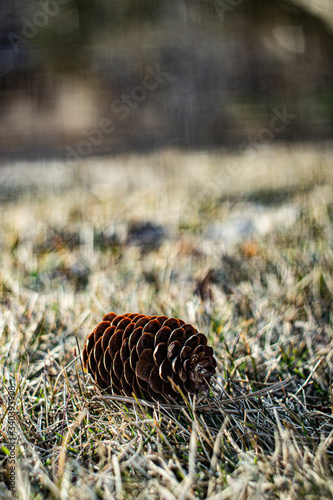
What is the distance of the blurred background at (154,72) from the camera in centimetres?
513

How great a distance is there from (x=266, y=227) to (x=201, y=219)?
12.9 inches

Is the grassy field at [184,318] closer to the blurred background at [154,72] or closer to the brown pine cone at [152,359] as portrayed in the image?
the brown pine cone at [152,359]

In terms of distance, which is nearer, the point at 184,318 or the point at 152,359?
the point at 152,359

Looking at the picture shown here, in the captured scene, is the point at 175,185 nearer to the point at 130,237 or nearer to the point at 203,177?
the point at 203,177

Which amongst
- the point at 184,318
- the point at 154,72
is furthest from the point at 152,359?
the point at 154,72

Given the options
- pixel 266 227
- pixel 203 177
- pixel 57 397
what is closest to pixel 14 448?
pixel 57 397

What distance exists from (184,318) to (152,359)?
0.37 metres

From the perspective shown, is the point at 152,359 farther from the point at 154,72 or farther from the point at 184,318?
the point at 154,72

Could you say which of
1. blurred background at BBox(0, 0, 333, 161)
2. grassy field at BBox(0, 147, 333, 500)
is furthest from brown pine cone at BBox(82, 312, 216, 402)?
blurred background at BBox(0, 0, 333, 161)

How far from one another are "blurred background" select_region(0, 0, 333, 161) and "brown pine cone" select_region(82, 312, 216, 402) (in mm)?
4404

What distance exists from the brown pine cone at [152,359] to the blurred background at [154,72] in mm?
4404

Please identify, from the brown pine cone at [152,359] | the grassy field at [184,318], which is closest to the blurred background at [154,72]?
the grassy field at [184,318]

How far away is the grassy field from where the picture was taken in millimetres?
652

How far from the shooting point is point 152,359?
78 centimetres
